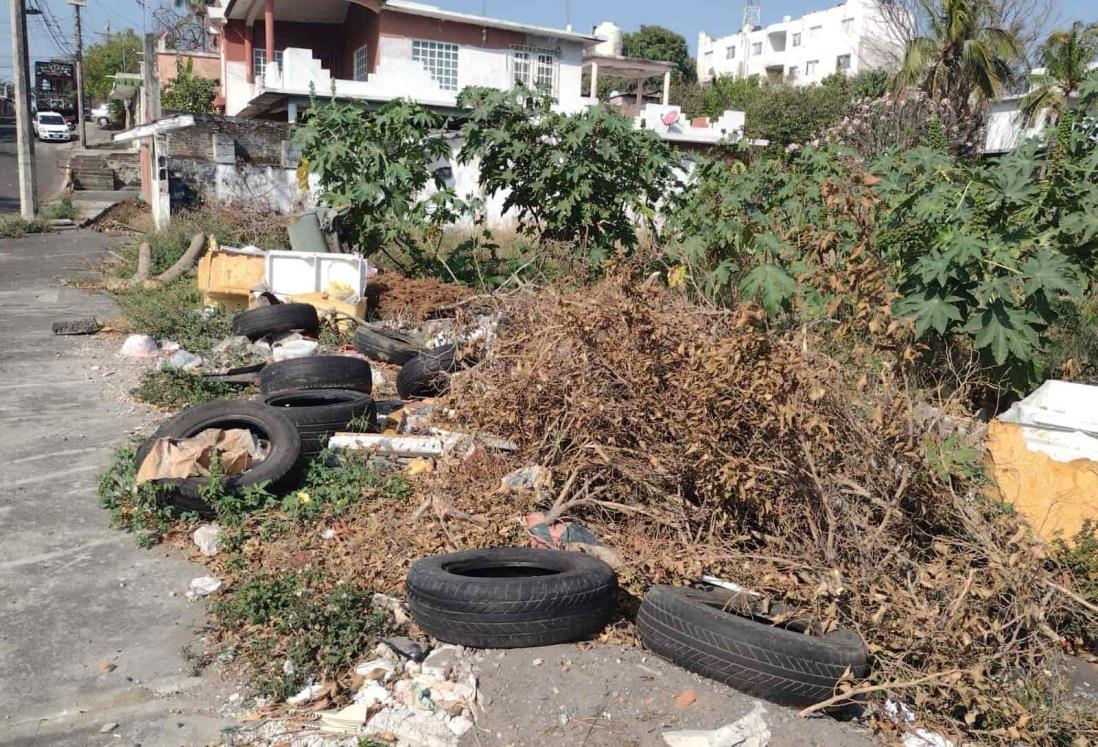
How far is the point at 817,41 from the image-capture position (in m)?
60.9

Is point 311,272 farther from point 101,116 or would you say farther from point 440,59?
point 101,116

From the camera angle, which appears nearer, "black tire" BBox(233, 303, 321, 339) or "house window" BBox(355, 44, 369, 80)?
"black tire" BBox(233, 303, 321, 339)

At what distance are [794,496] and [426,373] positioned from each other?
3742 mm

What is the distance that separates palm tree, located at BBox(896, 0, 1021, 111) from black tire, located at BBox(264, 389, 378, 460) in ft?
54.2

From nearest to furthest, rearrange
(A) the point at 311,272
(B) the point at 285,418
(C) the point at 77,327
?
(B) the point at 285,418
(C) the point at 77,327
(A) the point at 311,272

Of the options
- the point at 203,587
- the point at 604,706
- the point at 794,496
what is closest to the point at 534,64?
the point at 794,496

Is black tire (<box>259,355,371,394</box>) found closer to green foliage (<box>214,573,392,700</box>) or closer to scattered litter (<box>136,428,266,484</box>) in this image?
scattered litter (<box>136,428,266,484</box>)

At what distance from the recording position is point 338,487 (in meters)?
5.71

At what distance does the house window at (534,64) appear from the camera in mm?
29000

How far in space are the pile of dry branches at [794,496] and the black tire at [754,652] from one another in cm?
16

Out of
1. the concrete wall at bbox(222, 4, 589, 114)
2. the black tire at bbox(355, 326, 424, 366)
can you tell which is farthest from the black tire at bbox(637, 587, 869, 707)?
the concrete wall at bbox(222, 4, 589, 114)

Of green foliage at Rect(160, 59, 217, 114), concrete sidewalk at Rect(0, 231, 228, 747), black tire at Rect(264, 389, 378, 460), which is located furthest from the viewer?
green foliage at Rect(160, 59, 217, 114)

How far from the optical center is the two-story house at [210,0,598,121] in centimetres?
2366

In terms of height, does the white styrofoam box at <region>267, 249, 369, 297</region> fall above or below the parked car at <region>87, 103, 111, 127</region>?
below
